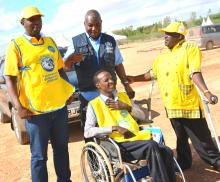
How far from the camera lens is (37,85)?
3604 mm

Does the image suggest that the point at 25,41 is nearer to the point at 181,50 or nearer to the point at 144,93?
the point at 181,50

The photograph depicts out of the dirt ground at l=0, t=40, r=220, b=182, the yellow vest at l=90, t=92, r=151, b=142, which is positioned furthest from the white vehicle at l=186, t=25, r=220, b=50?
the yellow vest at l=90, t=92, r=151, b=142

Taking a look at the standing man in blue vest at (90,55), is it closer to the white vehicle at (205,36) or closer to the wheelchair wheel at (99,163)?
the wheelchair wheel at (99,163)

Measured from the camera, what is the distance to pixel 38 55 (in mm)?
3598

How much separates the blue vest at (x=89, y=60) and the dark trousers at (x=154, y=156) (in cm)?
94

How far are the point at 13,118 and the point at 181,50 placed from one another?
4.44m

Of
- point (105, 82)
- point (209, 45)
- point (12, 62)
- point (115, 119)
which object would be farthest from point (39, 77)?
point (209, 45)

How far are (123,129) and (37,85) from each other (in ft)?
3.19

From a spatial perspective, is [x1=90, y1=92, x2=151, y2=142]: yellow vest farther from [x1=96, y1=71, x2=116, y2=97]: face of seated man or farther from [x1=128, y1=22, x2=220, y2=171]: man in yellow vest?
[x1=128, y1=22, x2=220, y2=171]: man in yellow vest

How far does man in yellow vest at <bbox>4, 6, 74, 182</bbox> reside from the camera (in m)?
3.52

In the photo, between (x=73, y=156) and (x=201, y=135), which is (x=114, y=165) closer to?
(x=201, y=135)

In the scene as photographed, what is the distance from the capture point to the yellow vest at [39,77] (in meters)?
3.55

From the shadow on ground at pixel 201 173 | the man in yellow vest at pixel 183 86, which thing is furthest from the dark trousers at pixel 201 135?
the shadow on ground at pixel 201 173

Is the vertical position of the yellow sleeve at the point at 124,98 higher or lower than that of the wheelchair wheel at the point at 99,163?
higher
